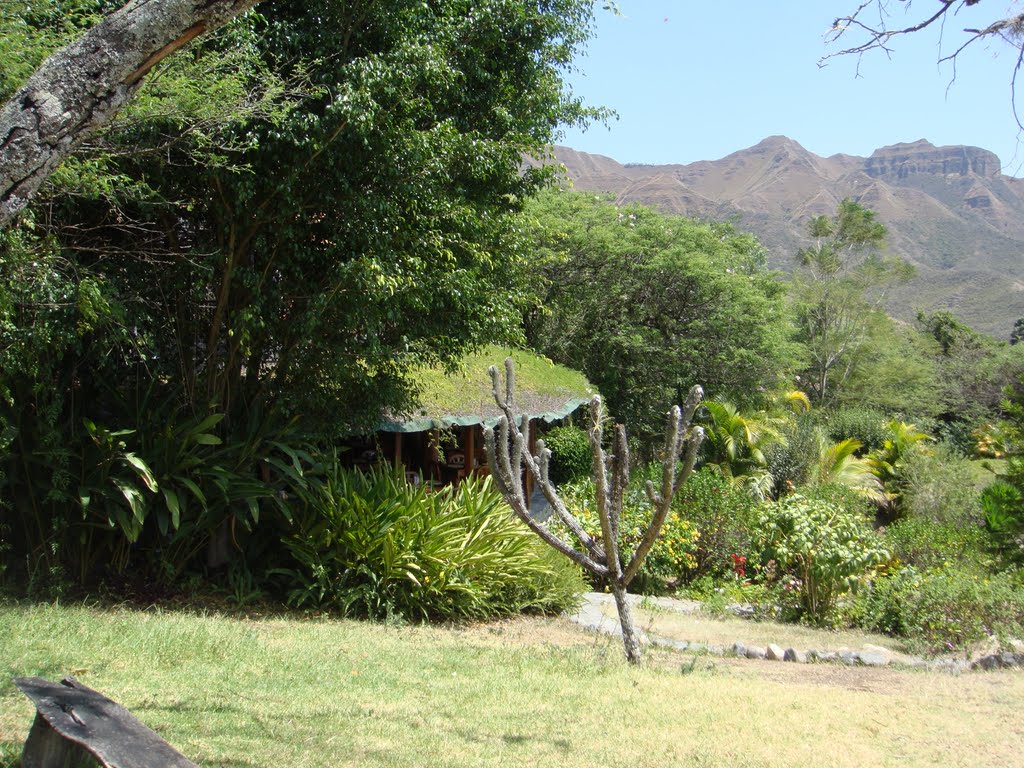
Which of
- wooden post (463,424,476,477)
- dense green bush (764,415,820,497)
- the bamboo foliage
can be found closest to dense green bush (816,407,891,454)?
dense green bush (764,415,820,497)

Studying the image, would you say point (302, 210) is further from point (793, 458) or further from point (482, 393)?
point (793, 458)

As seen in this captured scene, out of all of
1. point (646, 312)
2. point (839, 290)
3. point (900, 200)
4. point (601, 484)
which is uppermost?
point (900, 200)

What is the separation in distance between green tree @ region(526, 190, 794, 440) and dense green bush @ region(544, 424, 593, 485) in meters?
3.37

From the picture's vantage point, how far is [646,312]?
22719 mm

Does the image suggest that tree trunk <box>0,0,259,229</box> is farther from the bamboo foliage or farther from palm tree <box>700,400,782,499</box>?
palm tree <box>700,400,782,499</box>

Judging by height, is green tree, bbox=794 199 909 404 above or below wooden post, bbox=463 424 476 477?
above

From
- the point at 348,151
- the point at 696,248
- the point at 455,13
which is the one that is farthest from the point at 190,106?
the point at 696,248

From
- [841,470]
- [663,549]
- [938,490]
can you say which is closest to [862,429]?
[841,470]

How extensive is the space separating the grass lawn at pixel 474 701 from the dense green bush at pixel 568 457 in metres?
10.3

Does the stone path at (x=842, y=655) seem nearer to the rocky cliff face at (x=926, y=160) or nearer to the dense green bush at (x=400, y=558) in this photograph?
the dense green bush at (x=400, y=558)

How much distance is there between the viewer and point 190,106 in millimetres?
7551

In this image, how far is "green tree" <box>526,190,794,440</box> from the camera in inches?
853

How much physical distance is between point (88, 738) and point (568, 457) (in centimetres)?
1530

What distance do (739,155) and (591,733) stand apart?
5919 inches
